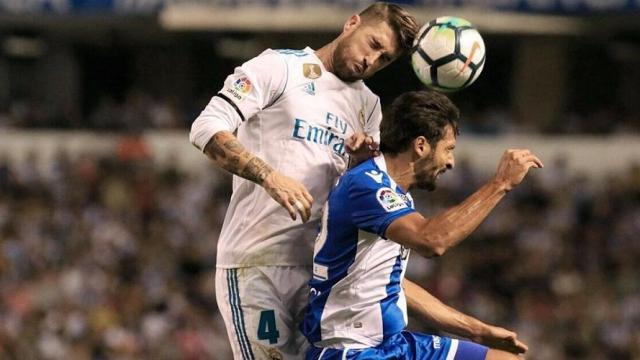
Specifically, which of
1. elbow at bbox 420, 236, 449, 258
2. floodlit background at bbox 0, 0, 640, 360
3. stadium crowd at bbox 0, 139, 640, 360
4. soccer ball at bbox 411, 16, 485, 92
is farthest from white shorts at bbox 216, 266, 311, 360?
stadium crowd at bbox 0, 139, 640, 360

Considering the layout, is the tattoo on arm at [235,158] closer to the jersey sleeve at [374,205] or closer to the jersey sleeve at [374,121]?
the jersey sleeve at [374,205]

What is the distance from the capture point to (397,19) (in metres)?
6.45

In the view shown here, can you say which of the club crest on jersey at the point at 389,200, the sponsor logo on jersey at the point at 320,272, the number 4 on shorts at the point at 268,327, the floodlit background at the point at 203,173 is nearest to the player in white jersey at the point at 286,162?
the number 4 on shorts at the point at 268,327

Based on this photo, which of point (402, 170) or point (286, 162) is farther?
point (286, 162)

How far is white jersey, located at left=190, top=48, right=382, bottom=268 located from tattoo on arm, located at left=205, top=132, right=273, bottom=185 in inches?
12.3

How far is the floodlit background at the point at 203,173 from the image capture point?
15.2m

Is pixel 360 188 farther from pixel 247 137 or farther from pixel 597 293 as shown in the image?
pixel 597 293

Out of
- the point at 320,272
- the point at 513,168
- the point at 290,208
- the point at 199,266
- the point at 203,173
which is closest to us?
the point at 290,208

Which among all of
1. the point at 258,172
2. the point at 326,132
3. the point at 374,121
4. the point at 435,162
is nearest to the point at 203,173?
the point at 374,121

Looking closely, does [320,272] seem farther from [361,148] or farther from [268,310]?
[361,148]

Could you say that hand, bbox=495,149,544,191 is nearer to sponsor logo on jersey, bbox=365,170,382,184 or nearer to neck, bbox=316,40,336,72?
sponsor logo on jersey, bbox=365,170,382,184

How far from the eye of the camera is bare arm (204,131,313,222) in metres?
5.73

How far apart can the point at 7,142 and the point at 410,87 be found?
6091 millimetres

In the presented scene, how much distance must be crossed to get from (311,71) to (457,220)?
1.18 meters
